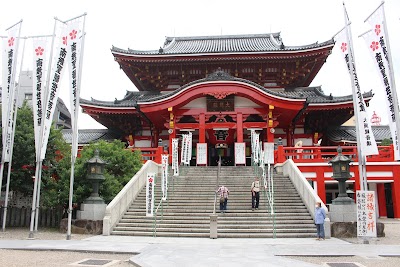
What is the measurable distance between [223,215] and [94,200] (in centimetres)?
476

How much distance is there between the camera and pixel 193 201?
47.4 ft

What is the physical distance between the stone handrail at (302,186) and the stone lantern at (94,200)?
755cm

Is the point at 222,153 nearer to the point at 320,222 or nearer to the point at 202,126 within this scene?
the point at 202,126

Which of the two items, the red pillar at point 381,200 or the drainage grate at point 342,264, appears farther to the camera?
the red pillar at point 381,200

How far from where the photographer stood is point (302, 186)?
14156 mm

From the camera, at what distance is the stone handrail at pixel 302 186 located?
40.9 ft

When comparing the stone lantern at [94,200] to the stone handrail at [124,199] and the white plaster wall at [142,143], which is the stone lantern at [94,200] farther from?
the white plaster wall at [142,143]

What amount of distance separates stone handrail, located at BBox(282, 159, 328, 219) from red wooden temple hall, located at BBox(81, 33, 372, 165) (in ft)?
12.4

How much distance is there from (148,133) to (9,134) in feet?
36.2

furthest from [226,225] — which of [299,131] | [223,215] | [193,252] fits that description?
[299,131]

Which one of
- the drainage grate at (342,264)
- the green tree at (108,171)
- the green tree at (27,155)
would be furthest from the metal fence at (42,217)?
the drainage grate at (342,264)

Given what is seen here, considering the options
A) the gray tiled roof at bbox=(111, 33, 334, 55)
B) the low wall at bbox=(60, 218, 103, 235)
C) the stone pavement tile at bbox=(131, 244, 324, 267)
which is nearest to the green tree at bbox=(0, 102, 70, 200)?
the low wall at bbox=(60, 218, 103, 235)

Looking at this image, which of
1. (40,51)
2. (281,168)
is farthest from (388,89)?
(40,51)

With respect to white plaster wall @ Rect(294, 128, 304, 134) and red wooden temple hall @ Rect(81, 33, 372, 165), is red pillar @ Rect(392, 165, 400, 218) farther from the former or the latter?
white plaster wall @ Rect(294, 128, 304, 134)
